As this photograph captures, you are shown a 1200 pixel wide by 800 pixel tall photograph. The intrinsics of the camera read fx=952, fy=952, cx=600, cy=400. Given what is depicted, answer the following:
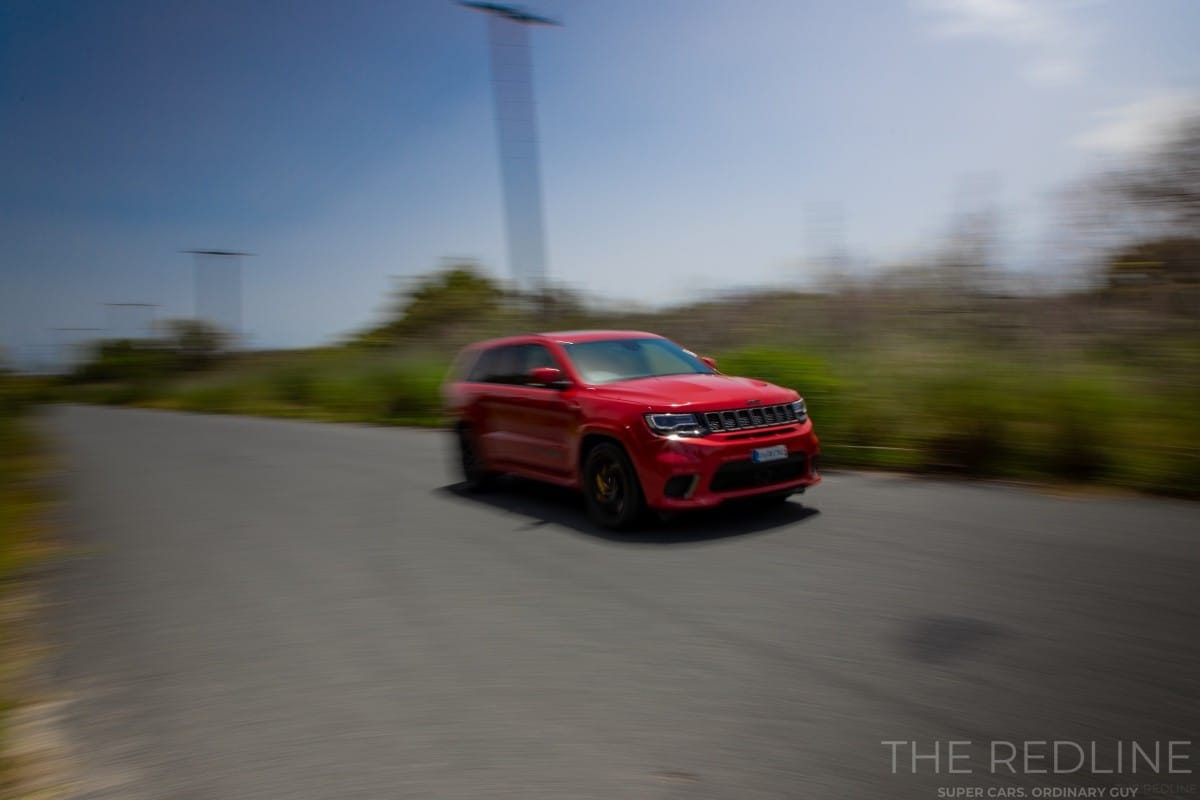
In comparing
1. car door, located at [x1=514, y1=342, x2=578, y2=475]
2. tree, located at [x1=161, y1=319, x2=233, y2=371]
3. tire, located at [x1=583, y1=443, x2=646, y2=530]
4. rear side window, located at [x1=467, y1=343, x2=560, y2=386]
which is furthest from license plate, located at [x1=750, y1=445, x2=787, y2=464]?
tree, located at [x1=161, y1=319, x2=233, y2=371]

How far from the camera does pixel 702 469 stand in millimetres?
7223

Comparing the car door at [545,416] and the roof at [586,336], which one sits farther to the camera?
the roof at [586,336]

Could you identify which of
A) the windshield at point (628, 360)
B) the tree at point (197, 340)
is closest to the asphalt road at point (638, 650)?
the windshield at point (628, 360)

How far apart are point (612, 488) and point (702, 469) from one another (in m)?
0.97

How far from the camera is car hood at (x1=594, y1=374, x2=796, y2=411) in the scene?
7500 mm

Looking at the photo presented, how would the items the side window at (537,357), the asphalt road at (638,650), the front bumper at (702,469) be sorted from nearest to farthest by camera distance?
the asphalt road at (638,650), the front bumper at (702,469), the side window at (537,357)

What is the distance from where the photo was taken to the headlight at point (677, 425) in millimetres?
7340

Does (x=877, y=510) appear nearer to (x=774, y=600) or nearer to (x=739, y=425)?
(x=739, y=425)

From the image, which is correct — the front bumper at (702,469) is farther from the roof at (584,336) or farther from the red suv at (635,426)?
the roof at (584,336)

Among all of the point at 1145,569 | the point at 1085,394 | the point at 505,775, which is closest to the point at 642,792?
the point at 505,775

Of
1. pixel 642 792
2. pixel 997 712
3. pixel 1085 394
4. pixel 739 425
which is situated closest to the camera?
pixel 642 792

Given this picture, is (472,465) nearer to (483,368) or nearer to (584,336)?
(483,368)

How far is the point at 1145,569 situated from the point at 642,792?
4006 millimetres

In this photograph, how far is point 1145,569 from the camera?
578 cm
